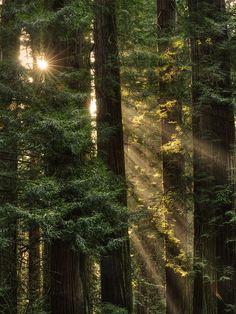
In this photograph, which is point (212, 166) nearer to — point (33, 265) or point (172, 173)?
point (172, 173)

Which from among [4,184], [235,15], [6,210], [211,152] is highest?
[235,15]

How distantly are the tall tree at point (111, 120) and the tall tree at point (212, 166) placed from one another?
1.62 metres

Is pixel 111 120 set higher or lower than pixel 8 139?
higher

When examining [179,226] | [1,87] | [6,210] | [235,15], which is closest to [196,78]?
[235,15]

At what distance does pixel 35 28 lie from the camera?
21.0 ft

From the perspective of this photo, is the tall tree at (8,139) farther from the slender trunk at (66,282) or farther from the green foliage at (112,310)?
the green foliage at (112,310)

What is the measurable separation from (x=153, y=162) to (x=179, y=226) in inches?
A: 147

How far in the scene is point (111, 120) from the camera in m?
10.0

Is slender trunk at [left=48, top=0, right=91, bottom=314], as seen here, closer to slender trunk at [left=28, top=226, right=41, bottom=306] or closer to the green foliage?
slender trunk at [left=28, top=226, right=41, bottom=306]

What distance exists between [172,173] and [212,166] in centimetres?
195

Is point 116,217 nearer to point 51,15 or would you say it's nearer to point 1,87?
point 1,87

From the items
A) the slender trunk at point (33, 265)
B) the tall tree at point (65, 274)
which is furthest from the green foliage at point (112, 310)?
the tall tree at point (65, 274)

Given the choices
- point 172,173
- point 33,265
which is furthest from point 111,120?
point 33,265

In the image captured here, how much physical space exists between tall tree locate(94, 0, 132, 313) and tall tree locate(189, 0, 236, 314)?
5.32ft
